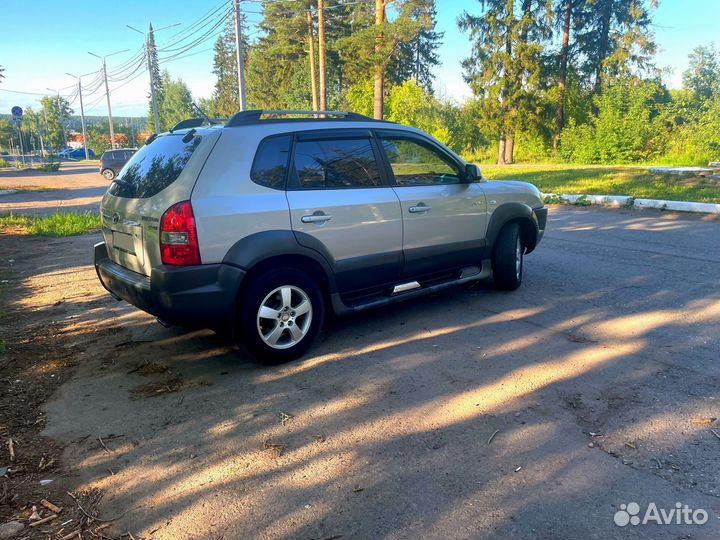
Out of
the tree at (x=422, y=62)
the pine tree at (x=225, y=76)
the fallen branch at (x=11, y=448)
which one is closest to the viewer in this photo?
the fallen branch at (x=11, y=448)

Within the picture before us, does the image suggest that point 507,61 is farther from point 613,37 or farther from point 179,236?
point 179,236

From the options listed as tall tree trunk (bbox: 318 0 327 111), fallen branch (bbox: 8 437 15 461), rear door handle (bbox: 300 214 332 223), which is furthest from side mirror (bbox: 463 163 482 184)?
tall tree trunk (bbox: 318 0 327 111)

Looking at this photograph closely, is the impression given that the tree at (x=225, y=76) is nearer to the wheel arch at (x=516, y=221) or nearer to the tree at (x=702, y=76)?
the tree at (x=702, y=76)

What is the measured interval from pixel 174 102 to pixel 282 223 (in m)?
95.0

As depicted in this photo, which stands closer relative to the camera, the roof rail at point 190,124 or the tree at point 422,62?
the roof rail at point 190,124

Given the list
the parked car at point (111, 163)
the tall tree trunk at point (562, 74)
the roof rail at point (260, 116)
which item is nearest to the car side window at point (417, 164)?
the roof rail at point (260, 116)

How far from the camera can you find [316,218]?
4211 mm

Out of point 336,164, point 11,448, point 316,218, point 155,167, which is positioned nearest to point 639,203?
point 336,164

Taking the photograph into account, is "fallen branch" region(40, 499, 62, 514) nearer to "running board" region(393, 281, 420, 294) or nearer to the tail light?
the tail light

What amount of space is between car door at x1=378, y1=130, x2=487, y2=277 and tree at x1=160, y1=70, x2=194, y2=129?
85.5m

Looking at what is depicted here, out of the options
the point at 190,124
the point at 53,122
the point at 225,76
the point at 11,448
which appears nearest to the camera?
the point at 11,448

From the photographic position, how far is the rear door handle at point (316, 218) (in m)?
4.15

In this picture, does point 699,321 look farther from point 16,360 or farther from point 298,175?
point 16,360

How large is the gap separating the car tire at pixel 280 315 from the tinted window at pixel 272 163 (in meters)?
0.68
